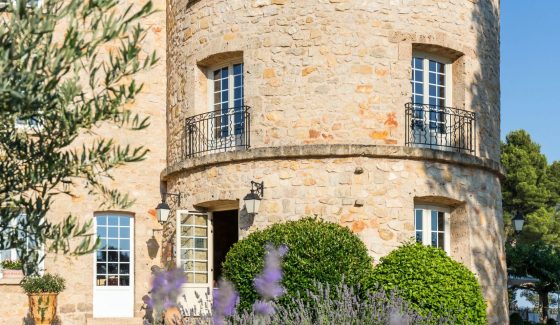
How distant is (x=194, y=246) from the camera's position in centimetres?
1460

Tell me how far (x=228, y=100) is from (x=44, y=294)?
15.5 feet

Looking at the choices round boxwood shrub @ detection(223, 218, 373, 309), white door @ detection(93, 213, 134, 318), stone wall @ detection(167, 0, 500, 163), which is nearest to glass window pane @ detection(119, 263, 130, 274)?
white door @ detection(93, 213, 134, 318)

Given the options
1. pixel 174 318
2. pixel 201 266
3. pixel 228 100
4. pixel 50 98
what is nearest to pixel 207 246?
pixel 201 266

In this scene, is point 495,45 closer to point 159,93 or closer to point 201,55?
point 201,55

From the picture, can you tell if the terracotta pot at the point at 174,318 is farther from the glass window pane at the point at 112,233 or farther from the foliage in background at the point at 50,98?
the glass window pane at the point at 112,233

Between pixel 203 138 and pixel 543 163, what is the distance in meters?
25.1

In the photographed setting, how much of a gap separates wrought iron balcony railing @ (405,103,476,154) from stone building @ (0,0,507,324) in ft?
0.11

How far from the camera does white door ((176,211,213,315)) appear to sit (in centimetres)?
1439

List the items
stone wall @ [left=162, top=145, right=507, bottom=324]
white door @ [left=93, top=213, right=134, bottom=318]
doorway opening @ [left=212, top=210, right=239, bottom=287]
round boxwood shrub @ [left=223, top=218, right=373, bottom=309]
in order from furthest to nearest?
doorway opening @ [left=212, top=210, right=239, bottom=287] → white door @ [left=93, top=213, right=134, bottom=318] → stone wall @ [left=162, top=145, right=507, bottom=324] → round boxwood shrub @ [left=223, top=218, right=373, bottom=309]

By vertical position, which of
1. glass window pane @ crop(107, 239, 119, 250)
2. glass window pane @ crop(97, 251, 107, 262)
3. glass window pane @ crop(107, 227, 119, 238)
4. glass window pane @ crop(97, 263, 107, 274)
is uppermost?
glass window pane @ crop(107, 227, 119, 238)

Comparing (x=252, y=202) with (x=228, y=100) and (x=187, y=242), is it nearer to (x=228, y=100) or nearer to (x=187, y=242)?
(x=187, y=242)

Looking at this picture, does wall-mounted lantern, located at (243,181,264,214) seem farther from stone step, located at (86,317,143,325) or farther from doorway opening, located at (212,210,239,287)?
stone step, located at (86,317,143,325)

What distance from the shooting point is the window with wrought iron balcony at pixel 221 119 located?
46.9ft

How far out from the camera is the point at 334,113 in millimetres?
13250
